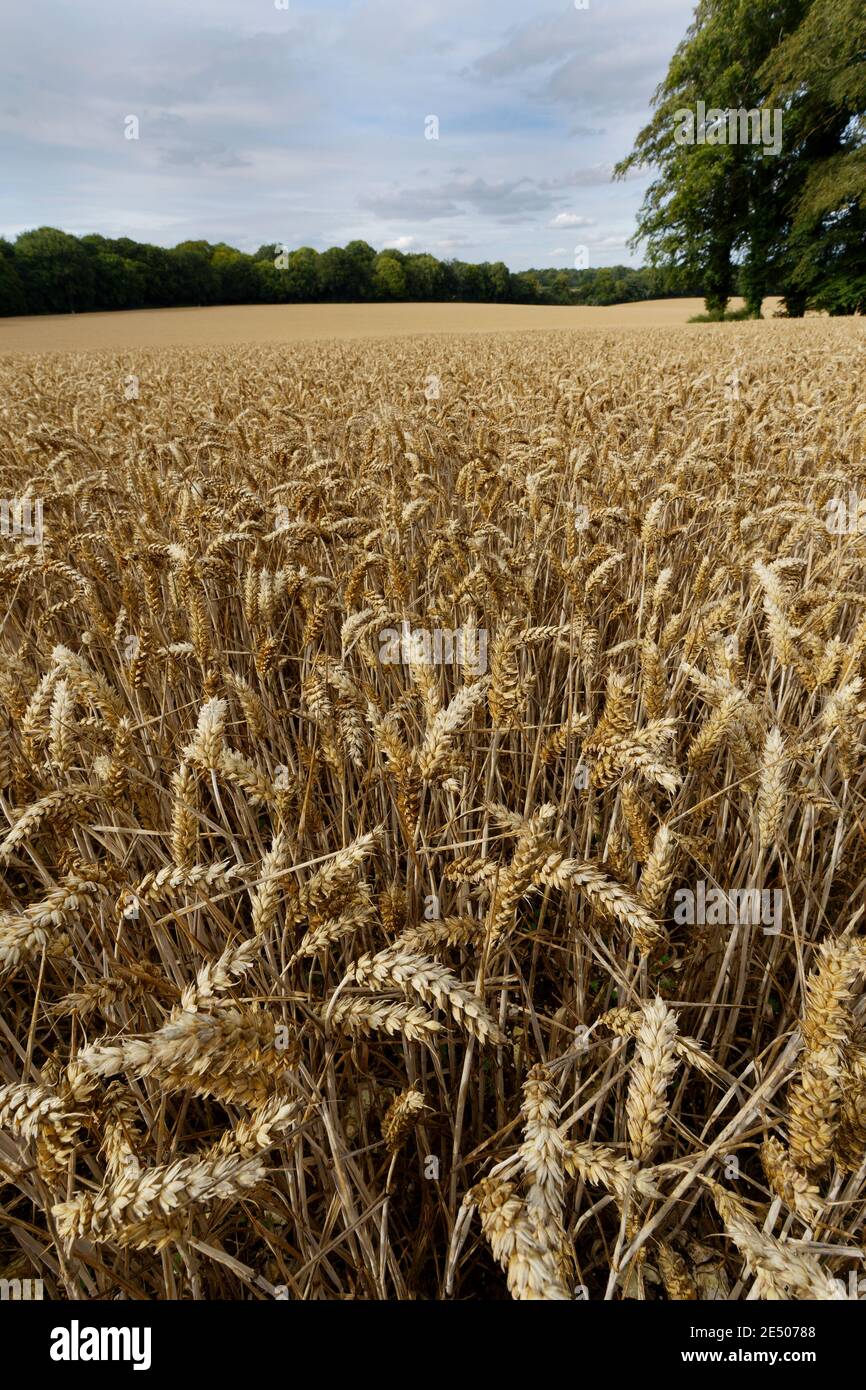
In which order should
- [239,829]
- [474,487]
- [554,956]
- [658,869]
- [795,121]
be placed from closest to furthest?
1. [658,869]
2. [554,956]
3. [239,829]
4. [474,487]
5. [795,121]

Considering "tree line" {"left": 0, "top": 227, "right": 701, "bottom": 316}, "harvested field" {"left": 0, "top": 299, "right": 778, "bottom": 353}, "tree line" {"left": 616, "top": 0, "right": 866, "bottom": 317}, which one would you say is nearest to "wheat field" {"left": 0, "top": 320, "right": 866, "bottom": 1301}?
"harvested field" {"left": 0, "top": 299, "right": 778, "bottom": 353}

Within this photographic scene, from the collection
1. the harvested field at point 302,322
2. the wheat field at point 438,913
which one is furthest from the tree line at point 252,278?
the wheat field at point 438,913

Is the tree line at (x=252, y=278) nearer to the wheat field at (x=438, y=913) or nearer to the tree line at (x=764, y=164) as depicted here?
the tree line at (x=764, y=164)

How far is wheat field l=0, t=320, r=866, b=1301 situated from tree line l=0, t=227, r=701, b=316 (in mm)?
43498

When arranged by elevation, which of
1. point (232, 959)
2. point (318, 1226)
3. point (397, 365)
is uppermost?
point (397, 365)

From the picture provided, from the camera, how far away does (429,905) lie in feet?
5.05

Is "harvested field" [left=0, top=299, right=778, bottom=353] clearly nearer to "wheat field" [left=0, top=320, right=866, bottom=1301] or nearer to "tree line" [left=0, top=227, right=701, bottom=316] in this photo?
"tree line" [left=0, top=227, right=701, bottom=316]

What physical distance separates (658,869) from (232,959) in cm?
65

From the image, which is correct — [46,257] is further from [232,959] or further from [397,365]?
[232,959]

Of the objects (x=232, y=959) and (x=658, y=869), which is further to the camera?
(x=658, y=869)

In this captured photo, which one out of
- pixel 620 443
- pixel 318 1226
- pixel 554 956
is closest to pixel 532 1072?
pixel 318 1226

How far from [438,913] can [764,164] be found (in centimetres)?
4671

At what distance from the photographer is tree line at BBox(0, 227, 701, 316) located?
5059cm

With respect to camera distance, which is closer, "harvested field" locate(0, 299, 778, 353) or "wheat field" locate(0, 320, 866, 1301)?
"wheat field" locate(0, 320, 866, 1301)
